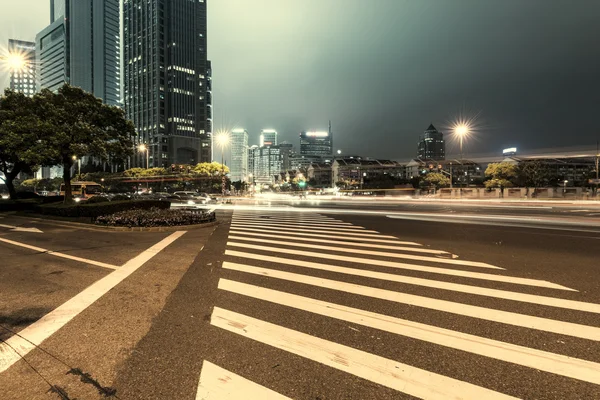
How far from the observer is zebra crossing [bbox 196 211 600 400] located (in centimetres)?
281

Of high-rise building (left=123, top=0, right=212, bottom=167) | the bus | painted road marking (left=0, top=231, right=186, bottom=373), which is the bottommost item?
painted road marking (left=0, top=231, right=186, bottom=373)

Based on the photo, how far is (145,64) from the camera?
148 meters

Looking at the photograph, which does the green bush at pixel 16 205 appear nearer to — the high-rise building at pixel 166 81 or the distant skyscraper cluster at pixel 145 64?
the high-rise building at pixel 166 81

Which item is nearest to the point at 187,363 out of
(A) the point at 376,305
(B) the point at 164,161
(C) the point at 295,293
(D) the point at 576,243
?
(C) the point at 295,293

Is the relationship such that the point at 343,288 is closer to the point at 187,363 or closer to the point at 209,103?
the point at 187,363

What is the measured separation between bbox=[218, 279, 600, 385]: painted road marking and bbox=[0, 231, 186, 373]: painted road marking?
248 cm

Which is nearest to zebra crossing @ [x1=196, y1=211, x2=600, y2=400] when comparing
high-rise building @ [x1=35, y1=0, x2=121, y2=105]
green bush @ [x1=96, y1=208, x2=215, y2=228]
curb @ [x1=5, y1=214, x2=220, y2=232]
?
curb @ [x1=5, y1=214, x2=220, y2=232]

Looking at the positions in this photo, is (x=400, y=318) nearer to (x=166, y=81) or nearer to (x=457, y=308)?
(x=457, y=308)

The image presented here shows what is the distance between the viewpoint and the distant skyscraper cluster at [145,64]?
144 meters

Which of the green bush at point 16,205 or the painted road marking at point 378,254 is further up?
the green bush at point 16,205

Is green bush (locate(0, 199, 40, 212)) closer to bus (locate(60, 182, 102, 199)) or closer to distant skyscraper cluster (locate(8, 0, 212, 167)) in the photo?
bus (locate(60, 182, 102, 199))

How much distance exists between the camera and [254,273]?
6379 mm

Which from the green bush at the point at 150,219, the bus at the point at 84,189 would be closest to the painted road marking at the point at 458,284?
the green bush at the point at 150,219

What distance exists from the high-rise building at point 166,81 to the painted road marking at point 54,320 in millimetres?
142061
